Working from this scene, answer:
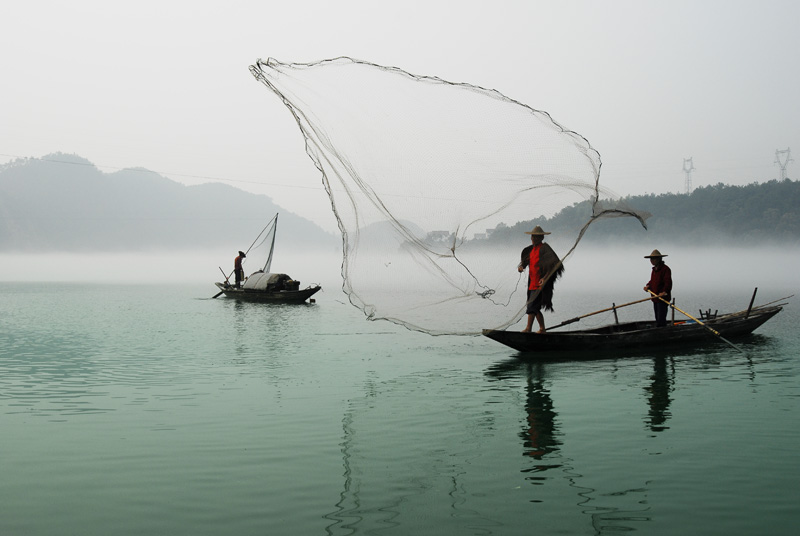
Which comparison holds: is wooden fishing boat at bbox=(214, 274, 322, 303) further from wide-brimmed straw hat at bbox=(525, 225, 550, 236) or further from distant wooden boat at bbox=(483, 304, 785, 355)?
wide-brimmed straw hat at bbox=(525, 225, 550, 236)

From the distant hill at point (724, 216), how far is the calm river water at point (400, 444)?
112889mm

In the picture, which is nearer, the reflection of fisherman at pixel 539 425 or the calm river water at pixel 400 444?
the calm river water at pixel 400 444

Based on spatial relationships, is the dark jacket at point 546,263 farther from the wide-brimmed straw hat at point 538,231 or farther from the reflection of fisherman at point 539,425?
the reflection of fisherman at point 539,425

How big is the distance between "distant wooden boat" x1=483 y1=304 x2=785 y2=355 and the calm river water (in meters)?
0.46

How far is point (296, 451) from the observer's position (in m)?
7.94

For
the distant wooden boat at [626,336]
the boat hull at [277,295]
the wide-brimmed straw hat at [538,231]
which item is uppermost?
the wide-brimmed straw hat at [538,231]

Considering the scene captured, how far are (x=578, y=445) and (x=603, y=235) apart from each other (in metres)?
127

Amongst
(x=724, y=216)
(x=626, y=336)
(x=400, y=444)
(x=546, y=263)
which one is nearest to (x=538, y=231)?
(x=546, y=263)

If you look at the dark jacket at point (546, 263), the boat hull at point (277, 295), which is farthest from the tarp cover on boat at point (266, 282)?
the dark jacket at point (546, 263)

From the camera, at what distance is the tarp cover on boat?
3625cm

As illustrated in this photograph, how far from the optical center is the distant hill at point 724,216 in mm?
126250

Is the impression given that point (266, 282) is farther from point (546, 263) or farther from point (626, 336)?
point (546, 263)

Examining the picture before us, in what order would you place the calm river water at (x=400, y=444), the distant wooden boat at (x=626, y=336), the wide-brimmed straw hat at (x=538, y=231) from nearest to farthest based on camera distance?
the calm river water at (x=400, y=444), the wide-brimmed straw hat at (x=538, y=231), the distant wooden boat at (x=626, y=336)

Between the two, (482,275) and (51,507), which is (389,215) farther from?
(51,507)
